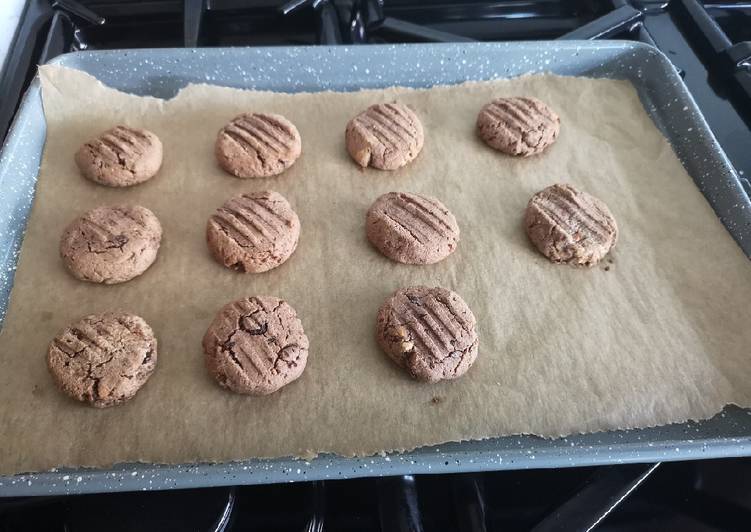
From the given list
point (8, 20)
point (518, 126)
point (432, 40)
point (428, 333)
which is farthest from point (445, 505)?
point (8, 20)

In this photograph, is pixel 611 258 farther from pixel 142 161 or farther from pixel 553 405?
pixel 142 161

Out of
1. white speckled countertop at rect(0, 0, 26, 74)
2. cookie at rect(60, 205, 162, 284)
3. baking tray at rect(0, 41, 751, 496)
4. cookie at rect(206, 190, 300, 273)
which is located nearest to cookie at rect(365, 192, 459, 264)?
cookie at rect(206, 190, 300, 273)

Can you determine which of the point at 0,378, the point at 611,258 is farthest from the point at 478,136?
the point at 0,378

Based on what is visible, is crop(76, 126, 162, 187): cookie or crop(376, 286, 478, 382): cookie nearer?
crop(376, 286, 478, 382): cookie

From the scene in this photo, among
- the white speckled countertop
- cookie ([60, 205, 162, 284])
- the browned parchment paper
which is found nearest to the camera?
the browned parchment paper

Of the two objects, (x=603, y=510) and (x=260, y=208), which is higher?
(x=260, y=208)

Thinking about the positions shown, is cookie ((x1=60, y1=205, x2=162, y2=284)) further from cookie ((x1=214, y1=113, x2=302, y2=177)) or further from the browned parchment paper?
cookie ((x1=214, y1=113, x2=302, y2=177))
